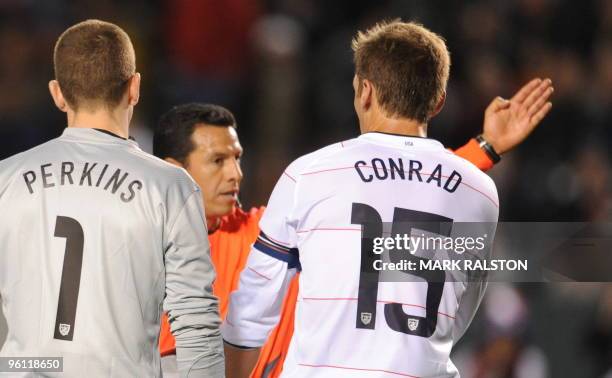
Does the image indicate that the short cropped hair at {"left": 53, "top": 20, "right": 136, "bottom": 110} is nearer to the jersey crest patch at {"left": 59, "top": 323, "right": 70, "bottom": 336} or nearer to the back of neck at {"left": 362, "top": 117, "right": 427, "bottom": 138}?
the jersey crest patch at {"left": 59, "top": 323, "right": 70, "bottom": 336}

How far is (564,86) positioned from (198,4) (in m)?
3.31

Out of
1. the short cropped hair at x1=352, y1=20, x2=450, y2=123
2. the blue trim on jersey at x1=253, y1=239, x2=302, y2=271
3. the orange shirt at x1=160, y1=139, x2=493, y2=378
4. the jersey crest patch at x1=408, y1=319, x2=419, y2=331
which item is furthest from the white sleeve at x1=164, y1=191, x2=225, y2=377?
the orange shirt at x1=160, y1=139, x2=493, y2=378

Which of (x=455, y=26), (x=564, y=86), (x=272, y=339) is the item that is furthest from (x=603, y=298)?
(x=272, y=339)

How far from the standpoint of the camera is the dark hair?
17.2ft

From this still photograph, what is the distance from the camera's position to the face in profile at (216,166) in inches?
200

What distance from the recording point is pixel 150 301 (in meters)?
3.67

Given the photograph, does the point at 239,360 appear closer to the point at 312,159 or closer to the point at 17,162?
the point at 312,159

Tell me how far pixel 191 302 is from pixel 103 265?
31cm

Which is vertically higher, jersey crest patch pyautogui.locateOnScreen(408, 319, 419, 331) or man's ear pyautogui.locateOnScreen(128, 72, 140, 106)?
man's ear pyautogui.locateOnScreen(128, 72, 140, 106)

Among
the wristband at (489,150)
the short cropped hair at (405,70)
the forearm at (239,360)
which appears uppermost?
Answer: the short cropped hair at (405,70)

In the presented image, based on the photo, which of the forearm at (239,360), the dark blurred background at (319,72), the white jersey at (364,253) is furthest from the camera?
the dark blurred background at (319,72)

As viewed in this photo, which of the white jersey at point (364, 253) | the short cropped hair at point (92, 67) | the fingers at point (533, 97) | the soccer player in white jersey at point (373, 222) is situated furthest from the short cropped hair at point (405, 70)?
the fingers at point (533, 97)

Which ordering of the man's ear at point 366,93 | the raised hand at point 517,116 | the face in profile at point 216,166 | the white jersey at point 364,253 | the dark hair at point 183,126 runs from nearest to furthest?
the white jersey at point 364,253 < the man's ear at point 366,93 < the raised hand at point 517,116 < the face in profile at point 216,166 < the dark hair at point 183,126

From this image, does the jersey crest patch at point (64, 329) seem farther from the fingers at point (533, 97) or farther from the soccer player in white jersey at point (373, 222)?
the fingers at point (533, 97)
